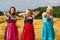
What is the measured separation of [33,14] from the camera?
35.1 ft

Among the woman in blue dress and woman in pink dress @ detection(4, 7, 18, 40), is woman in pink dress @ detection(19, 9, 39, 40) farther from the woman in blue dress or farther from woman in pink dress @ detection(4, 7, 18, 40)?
the woman in blue dress

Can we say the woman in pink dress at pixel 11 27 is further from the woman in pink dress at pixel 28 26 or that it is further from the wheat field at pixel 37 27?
the wheat field at pixel 37 27

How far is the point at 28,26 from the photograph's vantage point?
10.6 m

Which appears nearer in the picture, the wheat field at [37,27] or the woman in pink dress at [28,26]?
the woman in pink dress at [28,26]

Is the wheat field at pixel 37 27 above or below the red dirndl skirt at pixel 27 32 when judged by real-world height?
below

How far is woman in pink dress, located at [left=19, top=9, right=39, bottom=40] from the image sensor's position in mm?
10562

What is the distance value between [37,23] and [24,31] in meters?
8.09

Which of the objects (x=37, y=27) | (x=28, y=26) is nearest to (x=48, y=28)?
(x=28, y=26)

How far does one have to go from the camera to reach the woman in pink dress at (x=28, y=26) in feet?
34.7

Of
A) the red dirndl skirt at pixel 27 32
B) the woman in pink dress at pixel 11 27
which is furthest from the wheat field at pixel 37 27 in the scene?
the woman in pink dress at pixel 11 27

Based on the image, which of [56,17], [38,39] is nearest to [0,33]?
[38,39]

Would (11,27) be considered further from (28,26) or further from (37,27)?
(37,27)

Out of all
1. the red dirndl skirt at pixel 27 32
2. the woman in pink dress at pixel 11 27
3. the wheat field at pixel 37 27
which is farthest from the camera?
the wheat field at pixel 37 27

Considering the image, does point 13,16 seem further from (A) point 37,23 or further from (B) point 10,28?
(A) point 37,23
